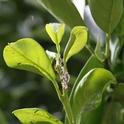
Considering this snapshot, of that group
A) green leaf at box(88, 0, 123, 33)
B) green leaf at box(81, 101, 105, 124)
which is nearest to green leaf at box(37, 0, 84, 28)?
green leaf at box(88, 0, 123, 33)

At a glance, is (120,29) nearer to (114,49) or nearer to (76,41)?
(114,49)

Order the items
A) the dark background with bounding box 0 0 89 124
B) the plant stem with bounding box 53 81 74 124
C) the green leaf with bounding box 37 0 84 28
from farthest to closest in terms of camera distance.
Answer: the dark background with bounding box 0 0 89 124 → the green leaf with bounding box 37 0 84 28 → the plant stem with bounding box 53 81 74 124

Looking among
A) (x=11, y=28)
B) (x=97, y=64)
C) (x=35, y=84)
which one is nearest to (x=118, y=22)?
(x=97, y=64)

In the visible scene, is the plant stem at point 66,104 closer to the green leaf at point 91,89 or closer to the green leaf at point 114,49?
the green leaf at point 91,89

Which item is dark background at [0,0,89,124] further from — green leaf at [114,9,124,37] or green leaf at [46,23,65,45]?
green leaf at [46,23,65,45]

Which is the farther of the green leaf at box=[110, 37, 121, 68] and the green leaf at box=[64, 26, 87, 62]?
the green leaf at box=[110, 37, 121, 68]

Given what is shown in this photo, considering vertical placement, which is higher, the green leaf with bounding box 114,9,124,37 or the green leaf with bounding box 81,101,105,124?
the green leaf with bounding box 114,9,124,37
